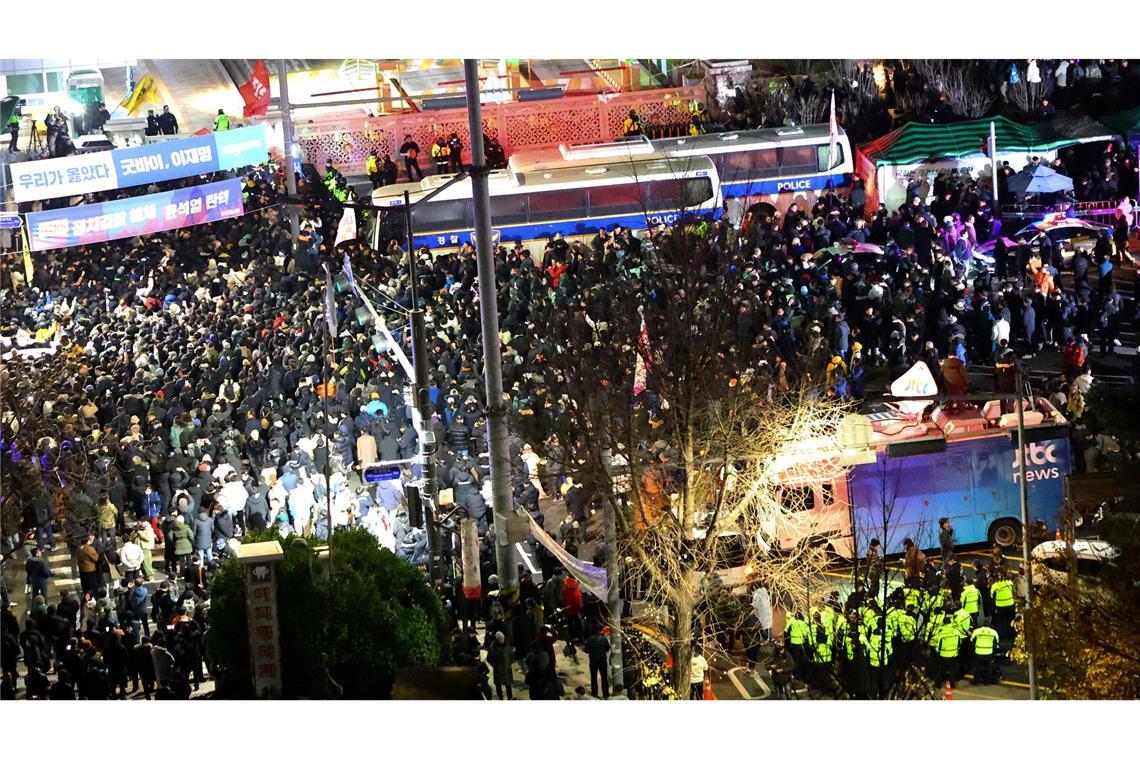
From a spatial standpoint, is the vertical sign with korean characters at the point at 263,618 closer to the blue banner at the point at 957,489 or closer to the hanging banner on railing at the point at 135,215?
the blue banner at the point at 957,489

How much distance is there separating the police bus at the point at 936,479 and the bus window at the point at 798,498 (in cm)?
2

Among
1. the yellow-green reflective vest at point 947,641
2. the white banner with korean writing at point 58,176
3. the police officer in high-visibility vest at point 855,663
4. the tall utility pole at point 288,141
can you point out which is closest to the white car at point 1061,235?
the yellow-green reflective vest at point 947,641

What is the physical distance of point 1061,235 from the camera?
854 inches

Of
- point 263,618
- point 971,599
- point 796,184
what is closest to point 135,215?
point 263,618

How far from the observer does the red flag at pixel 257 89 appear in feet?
68.2

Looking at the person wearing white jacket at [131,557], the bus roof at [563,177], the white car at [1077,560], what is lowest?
the white car at [1077,560]

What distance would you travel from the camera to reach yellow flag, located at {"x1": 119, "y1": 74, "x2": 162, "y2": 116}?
20.9 metres

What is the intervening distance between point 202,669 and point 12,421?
178 inches

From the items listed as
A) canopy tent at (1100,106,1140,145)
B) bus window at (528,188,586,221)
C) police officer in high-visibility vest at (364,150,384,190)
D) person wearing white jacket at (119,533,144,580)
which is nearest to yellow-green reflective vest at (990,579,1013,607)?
canopy tent at (1100,106,1140,145)

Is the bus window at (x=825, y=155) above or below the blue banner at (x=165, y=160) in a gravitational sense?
below

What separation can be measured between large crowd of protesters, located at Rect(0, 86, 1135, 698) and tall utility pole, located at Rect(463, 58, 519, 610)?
275 mm

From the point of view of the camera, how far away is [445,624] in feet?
55.3

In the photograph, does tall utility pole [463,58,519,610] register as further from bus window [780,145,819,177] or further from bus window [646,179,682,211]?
bus window [780,145,819,177]
